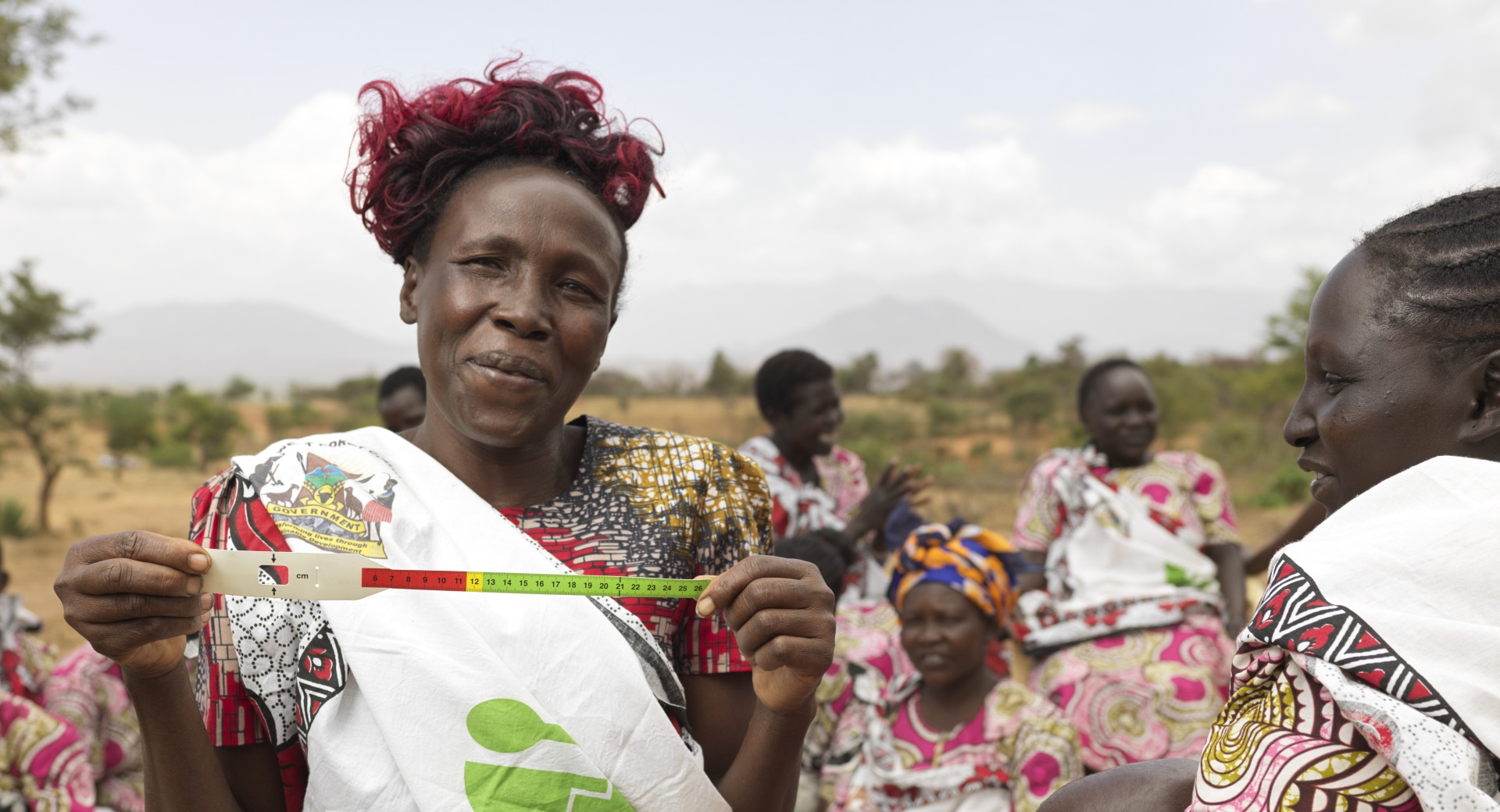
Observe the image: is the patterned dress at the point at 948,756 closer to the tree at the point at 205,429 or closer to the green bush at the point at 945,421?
the green bush at the point at 945,421

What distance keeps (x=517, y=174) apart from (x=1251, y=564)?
16.4 ft

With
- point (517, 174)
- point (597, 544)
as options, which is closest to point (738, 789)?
point (597, 544)

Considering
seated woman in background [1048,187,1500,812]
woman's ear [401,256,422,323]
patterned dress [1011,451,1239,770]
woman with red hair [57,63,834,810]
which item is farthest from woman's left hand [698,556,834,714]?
patterned dress [1011,451,1239,770]

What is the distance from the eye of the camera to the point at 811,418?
6.28m

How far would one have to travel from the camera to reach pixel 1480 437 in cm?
151

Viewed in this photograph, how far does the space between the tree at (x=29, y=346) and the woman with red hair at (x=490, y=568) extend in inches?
725

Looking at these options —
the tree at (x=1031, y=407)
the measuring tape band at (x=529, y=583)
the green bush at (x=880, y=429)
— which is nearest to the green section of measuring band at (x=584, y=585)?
the measuring tape band at (x=529, y=583)

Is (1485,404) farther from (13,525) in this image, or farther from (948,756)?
(13,525)

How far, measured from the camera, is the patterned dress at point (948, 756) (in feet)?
12.6

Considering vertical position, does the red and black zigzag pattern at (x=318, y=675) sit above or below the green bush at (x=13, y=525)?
above

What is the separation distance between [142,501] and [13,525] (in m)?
5.70

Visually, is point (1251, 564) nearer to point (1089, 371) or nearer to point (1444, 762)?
point (1089, 371)

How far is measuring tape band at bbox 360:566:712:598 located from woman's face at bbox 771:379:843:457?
14.3ft

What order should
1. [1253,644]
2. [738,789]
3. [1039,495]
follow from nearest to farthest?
[1253,644] → [738,789] → [1039,495]
